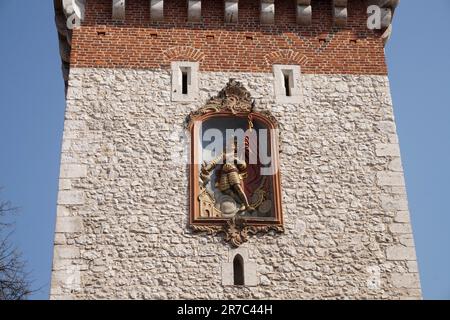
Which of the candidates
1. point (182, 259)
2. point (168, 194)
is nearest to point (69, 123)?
point (168, 194)

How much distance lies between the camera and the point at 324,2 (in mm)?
17656

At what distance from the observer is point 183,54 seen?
16781 mm

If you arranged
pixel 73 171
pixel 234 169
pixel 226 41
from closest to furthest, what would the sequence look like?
pixel 73 171
pixel 234 169
pixel 226 41

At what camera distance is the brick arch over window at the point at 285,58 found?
55.3 feet

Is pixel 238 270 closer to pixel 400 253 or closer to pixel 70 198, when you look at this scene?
pixel 400 253

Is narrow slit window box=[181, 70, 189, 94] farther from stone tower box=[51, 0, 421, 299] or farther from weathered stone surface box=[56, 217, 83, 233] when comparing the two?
weathered stone surface box=[56, 217, 83, 233]

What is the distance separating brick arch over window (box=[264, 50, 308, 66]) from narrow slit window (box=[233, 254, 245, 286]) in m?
3.82

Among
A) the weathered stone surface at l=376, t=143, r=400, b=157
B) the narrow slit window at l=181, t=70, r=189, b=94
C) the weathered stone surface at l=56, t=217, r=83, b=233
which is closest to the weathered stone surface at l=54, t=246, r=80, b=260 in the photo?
the weathered stone surface at l=56, t=217, r=83, b=233

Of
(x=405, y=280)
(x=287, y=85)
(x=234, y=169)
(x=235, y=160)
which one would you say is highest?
(x=287, y=85)

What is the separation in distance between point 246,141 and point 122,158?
2.10 metres

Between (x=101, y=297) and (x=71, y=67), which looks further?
(x=71, y=67)

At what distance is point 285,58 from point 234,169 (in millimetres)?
2342

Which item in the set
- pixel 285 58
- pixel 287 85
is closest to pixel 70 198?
pixel 287 85
